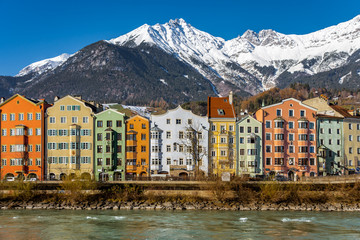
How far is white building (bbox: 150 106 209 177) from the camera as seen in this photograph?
298ft

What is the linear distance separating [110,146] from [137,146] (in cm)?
536

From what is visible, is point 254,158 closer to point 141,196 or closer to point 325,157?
point 325,157

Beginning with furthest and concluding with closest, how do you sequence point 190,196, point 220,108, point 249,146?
point 220,108, point 249,146, point 190,196

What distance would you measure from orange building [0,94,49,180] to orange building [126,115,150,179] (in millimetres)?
17251

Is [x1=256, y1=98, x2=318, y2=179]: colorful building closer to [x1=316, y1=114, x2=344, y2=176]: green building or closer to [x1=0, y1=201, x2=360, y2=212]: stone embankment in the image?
[x1=316, y1=114, x2=344, y2=176]: green building

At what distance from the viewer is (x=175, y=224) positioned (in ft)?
170

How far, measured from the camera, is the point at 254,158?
91562 mm

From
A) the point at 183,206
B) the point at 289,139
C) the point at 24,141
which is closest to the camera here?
the point at 183,206

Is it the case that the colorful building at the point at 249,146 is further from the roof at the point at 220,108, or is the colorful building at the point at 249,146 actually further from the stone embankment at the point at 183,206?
the stone embankment at the point at 183,206

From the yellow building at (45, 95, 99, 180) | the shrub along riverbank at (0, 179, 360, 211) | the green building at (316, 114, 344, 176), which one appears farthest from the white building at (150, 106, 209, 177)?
the green building at (316, 114, 344, 176)

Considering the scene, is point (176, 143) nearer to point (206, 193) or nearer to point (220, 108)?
point (220, 108)

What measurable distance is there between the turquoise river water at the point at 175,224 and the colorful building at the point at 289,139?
32.1 metres

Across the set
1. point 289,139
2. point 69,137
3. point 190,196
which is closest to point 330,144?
point 289,139

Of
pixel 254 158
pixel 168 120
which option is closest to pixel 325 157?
pixel 254 158
